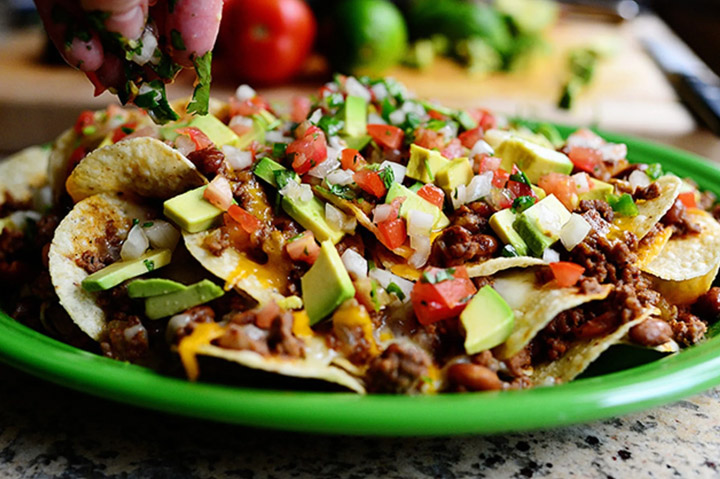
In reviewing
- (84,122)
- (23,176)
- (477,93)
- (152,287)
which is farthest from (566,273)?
(477,93)

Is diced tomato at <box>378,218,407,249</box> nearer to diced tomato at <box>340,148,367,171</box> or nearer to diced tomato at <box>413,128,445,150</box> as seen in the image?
diced tomato at <box>340,148,367,171</box>

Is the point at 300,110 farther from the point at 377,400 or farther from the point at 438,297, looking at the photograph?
the point at 377,400

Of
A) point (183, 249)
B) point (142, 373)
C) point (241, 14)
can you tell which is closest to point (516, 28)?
point (241, 14)

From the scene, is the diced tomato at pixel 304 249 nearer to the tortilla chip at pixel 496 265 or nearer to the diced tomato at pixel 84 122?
the tortilla chip at pixel 496 265

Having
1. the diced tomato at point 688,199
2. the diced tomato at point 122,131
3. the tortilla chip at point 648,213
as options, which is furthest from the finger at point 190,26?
the diced tomato at point 688,199

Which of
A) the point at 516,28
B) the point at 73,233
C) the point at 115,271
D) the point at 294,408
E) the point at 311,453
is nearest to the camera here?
the point at 294,408

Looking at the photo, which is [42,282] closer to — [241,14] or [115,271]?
[115,271]

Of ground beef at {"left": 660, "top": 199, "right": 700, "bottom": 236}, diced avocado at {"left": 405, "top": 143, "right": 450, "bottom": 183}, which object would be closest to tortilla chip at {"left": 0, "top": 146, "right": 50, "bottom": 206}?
diced avocado at {"left": 405, "top": 143, "right": 450, "bottom": 183}
